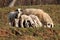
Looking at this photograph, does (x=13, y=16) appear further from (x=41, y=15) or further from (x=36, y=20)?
(x=41, y=15)

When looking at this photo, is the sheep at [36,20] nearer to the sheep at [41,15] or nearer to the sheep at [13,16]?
the sheep at [41,15]

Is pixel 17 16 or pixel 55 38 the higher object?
pixel 17 16

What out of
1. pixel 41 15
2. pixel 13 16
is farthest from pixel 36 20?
pixel 13 16

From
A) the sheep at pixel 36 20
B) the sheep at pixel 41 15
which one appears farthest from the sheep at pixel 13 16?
the sheep at pixel 36 20

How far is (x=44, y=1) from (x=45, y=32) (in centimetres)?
1627

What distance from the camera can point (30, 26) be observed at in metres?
11.1

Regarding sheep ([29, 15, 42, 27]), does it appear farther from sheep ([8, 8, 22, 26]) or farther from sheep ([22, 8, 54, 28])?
sheep ([8, 8, 22, 26])

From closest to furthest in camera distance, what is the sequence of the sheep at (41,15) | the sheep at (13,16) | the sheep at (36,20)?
the sheep at (13,16), the sheep at (36,20), the sheep at (41,15)

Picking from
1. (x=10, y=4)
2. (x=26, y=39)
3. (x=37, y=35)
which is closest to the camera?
(x=26, y=39)

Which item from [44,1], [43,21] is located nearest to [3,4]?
[44,1]

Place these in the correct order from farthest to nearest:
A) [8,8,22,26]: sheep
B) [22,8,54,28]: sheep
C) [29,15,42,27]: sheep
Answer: [22,8,54,28]: sheep
[29,15,42,27]: sheep
[8,8,22,26]: sheep

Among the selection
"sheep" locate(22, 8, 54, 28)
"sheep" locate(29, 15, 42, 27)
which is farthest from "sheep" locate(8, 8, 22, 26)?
"sheep" locate(29, 15, 42, 27)

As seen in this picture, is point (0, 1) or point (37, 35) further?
point (0, 1)

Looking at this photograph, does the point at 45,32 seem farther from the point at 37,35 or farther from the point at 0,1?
the point at 0,1
